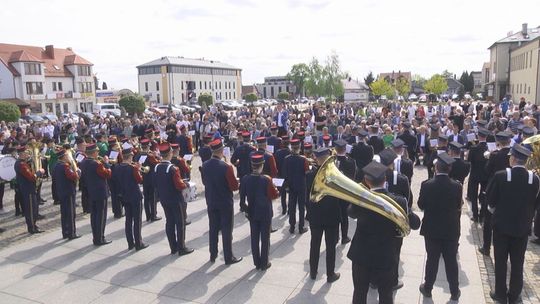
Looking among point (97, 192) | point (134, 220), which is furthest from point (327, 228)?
point (97, 192)

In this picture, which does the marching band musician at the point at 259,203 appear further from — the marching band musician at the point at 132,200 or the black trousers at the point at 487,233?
the black trousers at the point at 487,233

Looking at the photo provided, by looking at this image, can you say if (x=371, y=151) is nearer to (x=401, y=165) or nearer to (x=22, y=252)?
(x=401, y=165)

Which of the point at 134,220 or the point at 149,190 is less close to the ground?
the point at 149,190

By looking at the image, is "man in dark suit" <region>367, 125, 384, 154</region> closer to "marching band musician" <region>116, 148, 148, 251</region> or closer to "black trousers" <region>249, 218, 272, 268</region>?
"black trousers" <region>249, 218, 272, 268</region>

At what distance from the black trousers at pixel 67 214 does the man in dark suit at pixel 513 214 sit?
769 cm

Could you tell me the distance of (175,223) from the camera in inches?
308

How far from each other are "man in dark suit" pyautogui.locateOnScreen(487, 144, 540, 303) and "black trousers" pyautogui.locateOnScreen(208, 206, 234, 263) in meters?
3.96

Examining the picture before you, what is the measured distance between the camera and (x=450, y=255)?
18.7ft

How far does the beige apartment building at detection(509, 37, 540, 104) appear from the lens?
143 ft

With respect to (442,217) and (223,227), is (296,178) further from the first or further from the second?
(442,217)

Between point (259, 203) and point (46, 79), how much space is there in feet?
194

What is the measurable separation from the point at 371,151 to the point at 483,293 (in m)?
5.28

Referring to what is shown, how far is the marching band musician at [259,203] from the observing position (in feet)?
22.3

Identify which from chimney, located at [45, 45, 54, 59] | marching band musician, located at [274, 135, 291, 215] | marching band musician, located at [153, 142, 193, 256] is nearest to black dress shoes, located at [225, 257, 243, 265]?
marching band musician, located at [153, 142, 193, 256]
